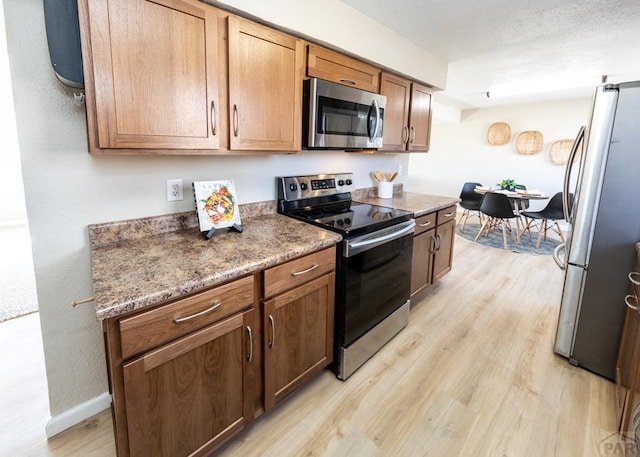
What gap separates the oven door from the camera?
177 cm

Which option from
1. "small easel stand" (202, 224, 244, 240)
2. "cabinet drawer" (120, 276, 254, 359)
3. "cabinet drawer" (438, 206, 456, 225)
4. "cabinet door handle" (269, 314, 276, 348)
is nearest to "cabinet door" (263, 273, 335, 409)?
"cabinet door handle" (269, 314, 276, 348)

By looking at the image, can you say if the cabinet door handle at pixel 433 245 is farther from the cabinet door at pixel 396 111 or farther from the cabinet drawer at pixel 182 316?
the cabinet drawer at pixel 182 316

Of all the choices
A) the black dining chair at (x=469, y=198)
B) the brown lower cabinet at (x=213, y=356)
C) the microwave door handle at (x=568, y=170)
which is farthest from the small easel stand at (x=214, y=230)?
the black dining chair at (x=469, y=198)

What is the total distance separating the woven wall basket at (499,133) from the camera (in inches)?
242

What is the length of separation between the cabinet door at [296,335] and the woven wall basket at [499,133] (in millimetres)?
5997

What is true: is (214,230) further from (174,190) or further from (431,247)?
(431,247)

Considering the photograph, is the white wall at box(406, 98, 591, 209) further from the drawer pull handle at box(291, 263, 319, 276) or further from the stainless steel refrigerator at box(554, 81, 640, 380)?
the drawer pull handle at box(291, 263, 319, 276)

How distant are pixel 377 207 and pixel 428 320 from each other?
1018 millimetres

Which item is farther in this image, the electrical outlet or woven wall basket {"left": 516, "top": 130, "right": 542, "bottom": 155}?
woven wall basket {"left": 516, "top": 130, "right": 542, "bottom": 155}

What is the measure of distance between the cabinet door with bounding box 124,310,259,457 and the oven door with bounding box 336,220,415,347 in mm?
591

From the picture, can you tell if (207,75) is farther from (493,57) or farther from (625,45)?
(625,45)

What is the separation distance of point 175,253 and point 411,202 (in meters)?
2.06

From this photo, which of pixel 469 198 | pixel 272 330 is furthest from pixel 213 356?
pixel 469 198

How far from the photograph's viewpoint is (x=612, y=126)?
177 cm
